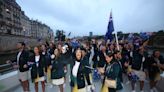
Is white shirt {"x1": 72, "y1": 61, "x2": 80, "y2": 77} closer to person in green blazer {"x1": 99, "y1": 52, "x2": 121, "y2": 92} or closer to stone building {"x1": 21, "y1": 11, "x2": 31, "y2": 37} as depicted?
person in green blazer {"x1": 99, "y1": 52, "x2": 121, "y2": 92}

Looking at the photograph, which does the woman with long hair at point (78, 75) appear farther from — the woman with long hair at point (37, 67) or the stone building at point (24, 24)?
the stone building at point (24, 24)

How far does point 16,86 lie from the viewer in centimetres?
928

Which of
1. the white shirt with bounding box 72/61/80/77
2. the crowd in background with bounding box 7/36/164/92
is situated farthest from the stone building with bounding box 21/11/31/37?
the white shirt with bounding box 72/61/80/77

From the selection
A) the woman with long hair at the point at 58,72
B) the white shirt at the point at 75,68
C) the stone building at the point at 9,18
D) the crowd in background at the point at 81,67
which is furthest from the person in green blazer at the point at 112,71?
the stone building at the point at 9,18

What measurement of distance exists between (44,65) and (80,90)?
2.43 metres

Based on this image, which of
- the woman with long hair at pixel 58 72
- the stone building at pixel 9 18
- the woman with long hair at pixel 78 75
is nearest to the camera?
the woman with long hair at pixel 78 75

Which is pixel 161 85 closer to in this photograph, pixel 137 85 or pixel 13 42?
pixel 137 85

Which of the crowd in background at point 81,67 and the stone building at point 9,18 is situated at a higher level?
the stone building at point 9,18

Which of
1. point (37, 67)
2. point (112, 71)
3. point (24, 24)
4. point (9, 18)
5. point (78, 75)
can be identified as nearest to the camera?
point (112, 71)

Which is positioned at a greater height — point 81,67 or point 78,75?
point 81,67

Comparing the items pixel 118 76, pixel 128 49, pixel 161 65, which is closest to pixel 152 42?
pixel 128 49

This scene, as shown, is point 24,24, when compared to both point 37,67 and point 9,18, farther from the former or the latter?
point 37,67

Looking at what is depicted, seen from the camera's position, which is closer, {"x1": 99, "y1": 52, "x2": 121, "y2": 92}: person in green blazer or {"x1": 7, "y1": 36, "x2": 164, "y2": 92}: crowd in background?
{"x1": 99, "y1": 52, "x2": 121, "y2": 92}: person in green blazer

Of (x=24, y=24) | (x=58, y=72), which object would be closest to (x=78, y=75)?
(x=58, y=72)
